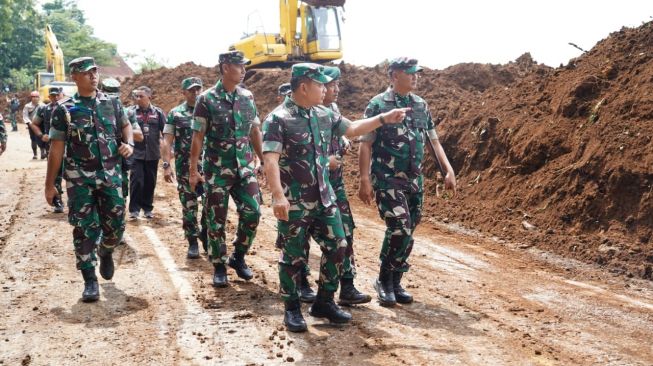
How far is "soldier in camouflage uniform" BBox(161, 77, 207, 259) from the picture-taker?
8.52 meters

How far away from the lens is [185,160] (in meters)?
8.62

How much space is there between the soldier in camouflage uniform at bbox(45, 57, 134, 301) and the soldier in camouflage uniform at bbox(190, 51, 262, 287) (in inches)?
31.4

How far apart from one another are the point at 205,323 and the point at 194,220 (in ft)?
9.44

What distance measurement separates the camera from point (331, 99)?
6801 millimetres

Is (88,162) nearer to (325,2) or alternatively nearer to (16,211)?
(16,211)

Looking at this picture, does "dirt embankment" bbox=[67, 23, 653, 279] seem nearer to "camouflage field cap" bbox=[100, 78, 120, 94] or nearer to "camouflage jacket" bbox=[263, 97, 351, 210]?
"camouflage jacket" bbox=[263, 97, 351, 210]

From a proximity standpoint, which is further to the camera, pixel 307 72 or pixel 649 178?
pixel 649 178

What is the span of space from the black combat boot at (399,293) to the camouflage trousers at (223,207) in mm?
1515

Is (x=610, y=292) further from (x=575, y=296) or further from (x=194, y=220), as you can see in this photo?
(x=194, y=220)

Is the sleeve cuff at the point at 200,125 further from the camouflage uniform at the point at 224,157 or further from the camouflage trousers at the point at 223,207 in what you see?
the camouflage trousers at the point at 223,207

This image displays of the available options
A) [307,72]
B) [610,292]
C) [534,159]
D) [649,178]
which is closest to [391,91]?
[307,72]

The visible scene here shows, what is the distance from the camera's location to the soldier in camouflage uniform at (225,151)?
6879mm

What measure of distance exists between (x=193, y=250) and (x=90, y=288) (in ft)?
6.57

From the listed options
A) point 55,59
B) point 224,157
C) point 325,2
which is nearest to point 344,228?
point 224,157
